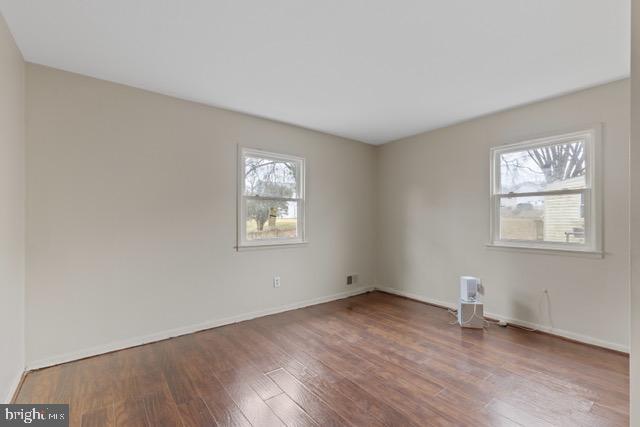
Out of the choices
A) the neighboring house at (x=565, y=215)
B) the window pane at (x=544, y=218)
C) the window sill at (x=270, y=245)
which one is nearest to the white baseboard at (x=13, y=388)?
the window sill at (x=270, y=245)

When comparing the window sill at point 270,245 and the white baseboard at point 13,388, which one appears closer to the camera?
the white baseboard at point 13,388

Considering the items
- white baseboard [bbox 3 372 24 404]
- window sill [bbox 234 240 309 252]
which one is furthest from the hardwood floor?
window sill [bbox 234 240 309 252]

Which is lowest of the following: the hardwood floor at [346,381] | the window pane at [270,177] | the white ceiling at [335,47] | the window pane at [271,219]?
the hardwood floor at [346,381]

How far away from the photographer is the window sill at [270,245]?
353cm

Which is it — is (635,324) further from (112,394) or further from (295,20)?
(112,394)

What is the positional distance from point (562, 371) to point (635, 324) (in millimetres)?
1609

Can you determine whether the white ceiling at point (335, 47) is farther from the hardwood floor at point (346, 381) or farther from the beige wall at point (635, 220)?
the hardwood floor at point (346, 381)

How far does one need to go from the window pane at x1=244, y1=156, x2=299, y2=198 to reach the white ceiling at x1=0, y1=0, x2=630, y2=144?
0.80 metres

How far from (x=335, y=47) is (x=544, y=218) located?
2.85 metres

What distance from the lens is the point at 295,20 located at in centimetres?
193

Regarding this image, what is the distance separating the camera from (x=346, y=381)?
2.23m

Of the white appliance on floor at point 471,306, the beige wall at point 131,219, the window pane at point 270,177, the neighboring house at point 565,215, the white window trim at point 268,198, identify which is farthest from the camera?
the window pane at point 270,177

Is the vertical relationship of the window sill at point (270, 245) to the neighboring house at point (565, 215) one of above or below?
below

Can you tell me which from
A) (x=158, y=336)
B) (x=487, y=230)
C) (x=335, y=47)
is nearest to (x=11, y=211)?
(x=158, y=336)
